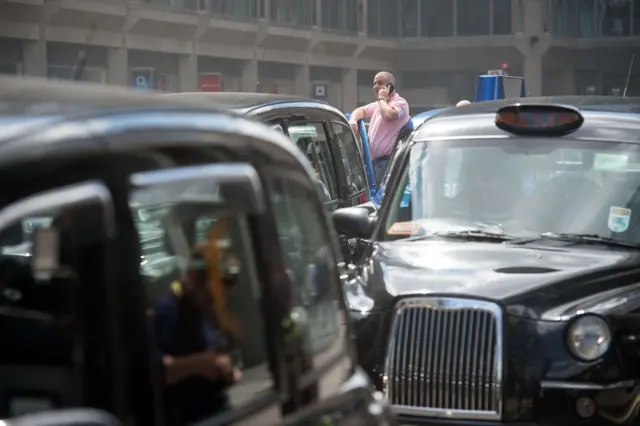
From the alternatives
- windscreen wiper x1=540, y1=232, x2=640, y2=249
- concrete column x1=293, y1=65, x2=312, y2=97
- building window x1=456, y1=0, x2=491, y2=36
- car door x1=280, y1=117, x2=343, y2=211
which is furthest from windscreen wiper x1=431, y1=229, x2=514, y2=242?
building window x1=456, y1=0, x2=491, y2=36

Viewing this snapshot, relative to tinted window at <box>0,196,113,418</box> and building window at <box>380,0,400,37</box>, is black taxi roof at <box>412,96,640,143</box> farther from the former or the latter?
building window at <box>380,0,400,37</box>

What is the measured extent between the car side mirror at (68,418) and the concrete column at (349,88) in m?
54.3

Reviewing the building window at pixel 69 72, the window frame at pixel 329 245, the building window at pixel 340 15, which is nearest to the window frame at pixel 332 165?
the window frame at pixel 329 245

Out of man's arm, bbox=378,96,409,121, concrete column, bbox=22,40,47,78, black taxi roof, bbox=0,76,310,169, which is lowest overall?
man's arm, bbox=378,96,409,121

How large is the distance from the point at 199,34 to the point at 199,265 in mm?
41255

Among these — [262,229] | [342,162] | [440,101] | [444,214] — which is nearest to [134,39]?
[440,101]

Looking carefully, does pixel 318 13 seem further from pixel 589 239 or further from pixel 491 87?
pixel 589 239

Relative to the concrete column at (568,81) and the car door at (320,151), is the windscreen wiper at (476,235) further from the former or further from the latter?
the concrete column at (568,81)

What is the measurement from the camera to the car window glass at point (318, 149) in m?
9.01

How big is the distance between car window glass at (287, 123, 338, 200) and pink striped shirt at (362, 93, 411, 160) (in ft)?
14.3

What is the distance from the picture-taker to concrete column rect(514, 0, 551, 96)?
57875mm

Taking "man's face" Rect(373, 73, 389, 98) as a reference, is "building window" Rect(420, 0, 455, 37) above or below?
above

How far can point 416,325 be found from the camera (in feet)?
18.6

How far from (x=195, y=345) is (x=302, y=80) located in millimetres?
49928
